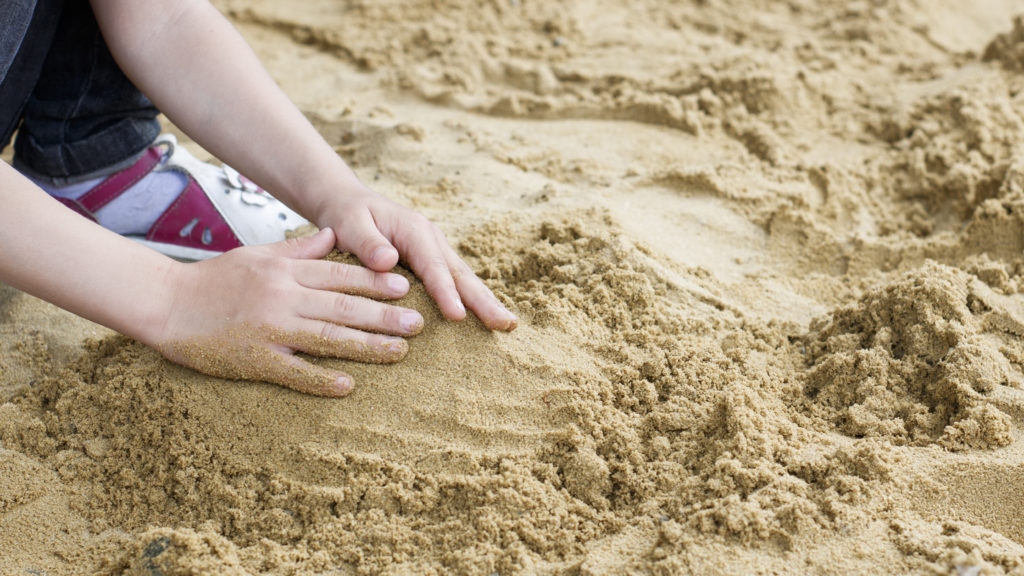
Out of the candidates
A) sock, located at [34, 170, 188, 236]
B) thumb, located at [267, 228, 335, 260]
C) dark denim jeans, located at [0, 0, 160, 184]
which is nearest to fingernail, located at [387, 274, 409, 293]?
thumb, located at [267, 228, 335, 260]

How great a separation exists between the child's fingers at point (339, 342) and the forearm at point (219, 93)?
1.13 feet

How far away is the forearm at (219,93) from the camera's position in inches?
68.2

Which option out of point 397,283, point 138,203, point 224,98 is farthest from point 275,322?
point 138,203

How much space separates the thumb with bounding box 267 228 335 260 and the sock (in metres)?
0.63

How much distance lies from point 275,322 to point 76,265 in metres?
0.34

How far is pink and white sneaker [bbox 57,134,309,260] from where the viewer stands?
199 cm

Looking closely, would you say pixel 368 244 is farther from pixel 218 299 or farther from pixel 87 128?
pixel 87 128

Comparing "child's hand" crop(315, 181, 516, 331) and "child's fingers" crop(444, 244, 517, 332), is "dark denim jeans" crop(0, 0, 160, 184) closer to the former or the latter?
"child's hand" crop(315, 181, 516, 331)

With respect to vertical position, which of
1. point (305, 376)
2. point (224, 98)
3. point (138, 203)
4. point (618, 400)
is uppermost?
point (224, 98)

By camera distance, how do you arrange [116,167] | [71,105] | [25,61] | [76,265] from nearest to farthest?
[76,265] → [25,61] → [71,105] → [116,167]

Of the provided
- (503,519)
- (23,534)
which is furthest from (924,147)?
(23,534)

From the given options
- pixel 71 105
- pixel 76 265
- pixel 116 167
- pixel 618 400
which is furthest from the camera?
pixel 116 167

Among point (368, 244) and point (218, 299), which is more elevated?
point (368, 244)

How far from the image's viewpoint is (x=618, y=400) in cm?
150
